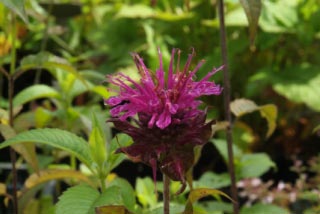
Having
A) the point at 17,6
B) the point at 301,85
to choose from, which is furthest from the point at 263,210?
the point at 301,85

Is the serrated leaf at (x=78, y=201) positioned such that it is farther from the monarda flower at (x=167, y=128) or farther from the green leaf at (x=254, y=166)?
the green leaf at (x=254, y=166)

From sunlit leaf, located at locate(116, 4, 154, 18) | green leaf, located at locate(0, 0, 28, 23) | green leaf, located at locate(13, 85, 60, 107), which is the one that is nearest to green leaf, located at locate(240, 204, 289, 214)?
green leaf, located at locate(13, 85, 60, 107)

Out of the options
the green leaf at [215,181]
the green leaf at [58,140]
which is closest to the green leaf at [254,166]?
the green leaf at [215,181]

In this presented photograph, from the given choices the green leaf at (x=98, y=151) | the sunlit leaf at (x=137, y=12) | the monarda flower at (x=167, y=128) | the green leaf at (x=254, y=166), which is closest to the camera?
the monarda flower at (x=167, y=128)

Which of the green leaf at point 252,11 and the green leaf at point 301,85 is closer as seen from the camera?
the green leaf at point 252,11

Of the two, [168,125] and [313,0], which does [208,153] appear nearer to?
[313,0]

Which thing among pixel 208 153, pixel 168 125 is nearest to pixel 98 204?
pixel 168 125

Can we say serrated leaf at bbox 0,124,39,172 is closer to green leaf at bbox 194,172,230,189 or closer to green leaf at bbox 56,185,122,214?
green leaf at bbox 56,185,122,214
